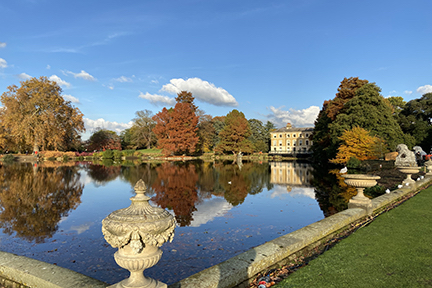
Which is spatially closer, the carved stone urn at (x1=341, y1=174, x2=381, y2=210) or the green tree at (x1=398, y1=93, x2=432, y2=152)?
the carved stone urn at (x1=341, y1=174, x2=381, y2=210)

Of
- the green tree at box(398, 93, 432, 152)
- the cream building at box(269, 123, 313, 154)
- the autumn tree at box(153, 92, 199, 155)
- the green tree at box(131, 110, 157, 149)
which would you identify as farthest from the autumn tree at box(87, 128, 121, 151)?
the green tree at box(398, 93, 432, 152)

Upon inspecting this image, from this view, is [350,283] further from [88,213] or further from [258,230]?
[88,213]

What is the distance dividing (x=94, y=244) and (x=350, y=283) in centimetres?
475

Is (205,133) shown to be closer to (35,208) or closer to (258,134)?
(258,134)

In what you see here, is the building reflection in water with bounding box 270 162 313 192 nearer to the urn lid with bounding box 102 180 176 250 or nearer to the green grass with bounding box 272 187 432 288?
the green grass with bounding box 272 187 432 288

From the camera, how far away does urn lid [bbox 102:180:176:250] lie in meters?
1.99

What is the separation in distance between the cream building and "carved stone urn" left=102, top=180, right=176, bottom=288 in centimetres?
6941

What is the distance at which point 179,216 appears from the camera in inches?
294

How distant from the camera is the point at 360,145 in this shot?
23438mm

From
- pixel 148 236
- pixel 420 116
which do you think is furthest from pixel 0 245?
pixel 420 116

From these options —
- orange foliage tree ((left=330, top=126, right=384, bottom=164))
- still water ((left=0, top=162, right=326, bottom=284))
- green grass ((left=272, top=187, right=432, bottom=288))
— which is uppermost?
orange foliage tree ((left=330, top=126, right=384, bottom=164))

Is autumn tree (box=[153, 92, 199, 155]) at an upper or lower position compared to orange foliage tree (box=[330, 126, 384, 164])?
upper

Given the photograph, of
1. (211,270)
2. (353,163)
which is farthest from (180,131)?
(211,270)

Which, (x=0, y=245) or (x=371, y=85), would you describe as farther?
(x=371, y=85)
